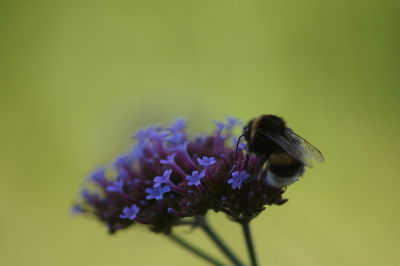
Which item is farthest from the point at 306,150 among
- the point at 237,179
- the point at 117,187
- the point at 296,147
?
the point at 117,187

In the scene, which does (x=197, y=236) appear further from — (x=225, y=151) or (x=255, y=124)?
(x=255, y=124)

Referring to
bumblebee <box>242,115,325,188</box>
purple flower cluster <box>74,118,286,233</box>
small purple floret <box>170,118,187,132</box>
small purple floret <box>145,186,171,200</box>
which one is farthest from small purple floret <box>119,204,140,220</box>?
bumblebee <box>242,115,325,188</box>

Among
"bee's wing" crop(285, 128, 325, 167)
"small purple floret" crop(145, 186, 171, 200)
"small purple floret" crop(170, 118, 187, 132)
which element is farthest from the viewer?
"small purple floret" crop(170, 118, 187, 132)

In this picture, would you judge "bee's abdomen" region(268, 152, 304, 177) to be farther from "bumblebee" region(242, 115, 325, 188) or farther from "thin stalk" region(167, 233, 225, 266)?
"thin stalk" region(167, 233, 225, 266)

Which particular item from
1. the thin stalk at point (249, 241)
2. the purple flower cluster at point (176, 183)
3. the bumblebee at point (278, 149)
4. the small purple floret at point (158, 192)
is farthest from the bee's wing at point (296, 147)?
the small purple floret at point (158, 192)

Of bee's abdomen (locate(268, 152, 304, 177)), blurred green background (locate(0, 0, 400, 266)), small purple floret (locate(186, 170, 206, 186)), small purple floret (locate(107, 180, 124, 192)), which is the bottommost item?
bee's abdomen (locate(268, 152, 304, 177))

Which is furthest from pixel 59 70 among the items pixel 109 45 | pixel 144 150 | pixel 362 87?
pixel 144 150

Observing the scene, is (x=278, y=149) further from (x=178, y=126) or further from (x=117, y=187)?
(x=117, y=187)

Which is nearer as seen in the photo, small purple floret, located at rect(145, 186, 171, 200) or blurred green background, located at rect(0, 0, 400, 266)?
small purple floret, located at rect(145, 186, 171, 200)
